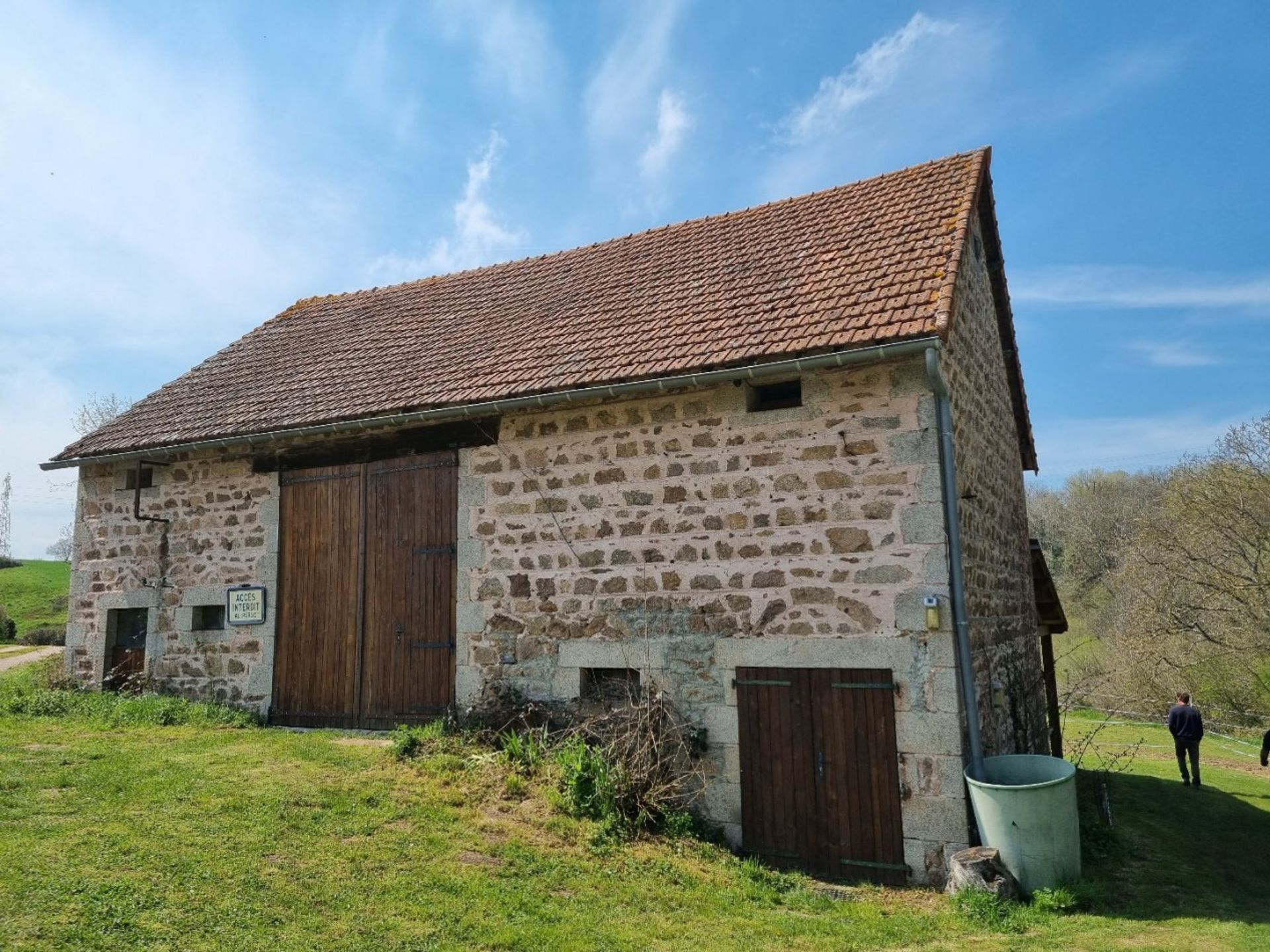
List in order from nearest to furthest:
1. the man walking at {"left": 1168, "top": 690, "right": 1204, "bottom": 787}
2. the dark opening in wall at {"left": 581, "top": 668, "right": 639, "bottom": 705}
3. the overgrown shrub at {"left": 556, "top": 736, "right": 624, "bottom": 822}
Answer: the overgrown shrub at {"left": 556, "top": 736, "right": 624, "bottom": 822}
the dark opening in wall at {"left": 581, "top": 668, "right": 639, "bottom": 705}
the man walking at {"left": 1168, "top": 690, "right": 1204, "bottom": 787}

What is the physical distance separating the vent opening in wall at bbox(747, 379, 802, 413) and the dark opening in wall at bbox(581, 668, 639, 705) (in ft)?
8.24

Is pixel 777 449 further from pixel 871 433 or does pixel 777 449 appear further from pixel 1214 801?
pixel 1214 801

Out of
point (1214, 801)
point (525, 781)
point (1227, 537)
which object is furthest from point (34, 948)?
point (1227, 537)

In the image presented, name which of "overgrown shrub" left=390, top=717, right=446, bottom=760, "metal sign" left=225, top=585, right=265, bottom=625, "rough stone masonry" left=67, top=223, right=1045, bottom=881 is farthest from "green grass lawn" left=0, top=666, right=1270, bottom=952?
"metal sign" left=225, top=585, right=265, bottom=625

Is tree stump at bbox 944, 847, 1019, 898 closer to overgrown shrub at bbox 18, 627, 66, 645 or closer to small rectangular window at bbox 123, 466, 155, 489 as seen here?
small rectangular window at bbox 123, 466, 155, 489

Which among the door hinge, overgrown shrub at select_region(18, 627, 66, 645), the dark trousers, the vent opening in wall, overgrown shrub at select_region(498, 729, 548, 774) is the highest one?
the vent opening in wall

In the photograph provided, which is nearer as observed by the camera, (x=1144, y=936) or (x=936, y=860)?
(x=1144, y=936)

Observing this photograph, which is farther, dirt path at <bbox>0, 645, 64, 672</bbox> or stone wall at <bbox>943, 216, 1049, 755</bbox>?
dirt path at <bbox>0, 645, 64, 672</bbox>

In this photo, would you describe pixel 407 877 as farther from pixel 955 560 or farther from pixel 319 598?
pixel 319 598

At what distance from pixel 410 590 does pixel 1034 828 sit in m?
5.83

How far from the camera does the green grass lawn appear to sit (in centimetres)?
438

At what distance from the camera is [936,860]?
5.96 meters

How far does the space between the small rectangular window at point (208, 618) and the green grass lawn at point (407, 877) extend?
210cm

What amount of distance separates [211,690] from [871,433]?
303 inches
